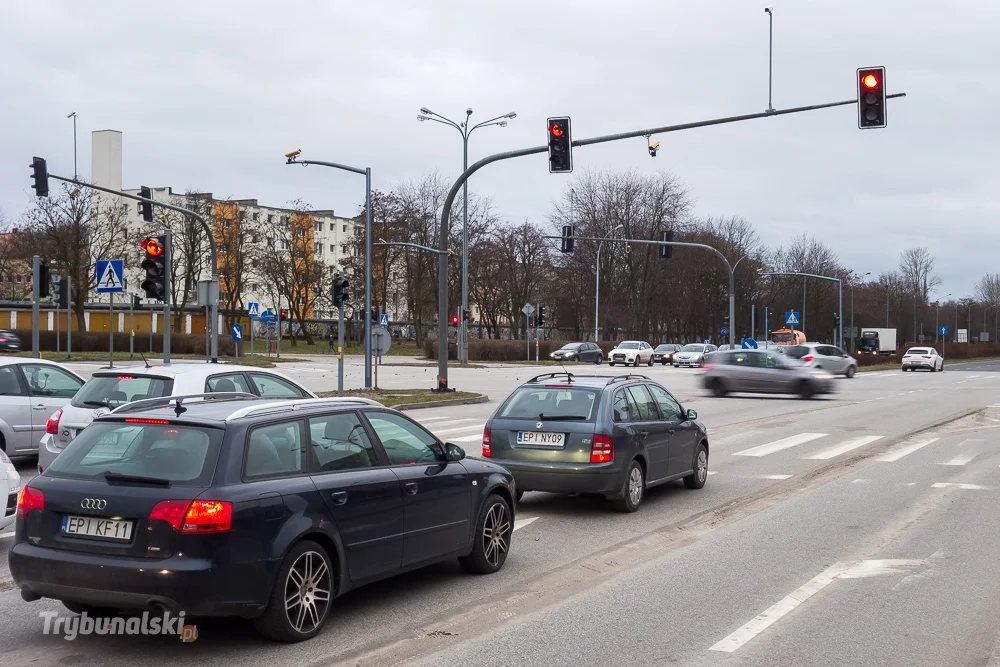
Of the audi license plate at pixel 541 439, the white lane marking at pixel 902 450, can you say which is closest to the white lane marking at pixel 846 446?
the white lane marking at pixel 902 450

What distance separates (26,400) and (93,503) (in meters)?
8.89

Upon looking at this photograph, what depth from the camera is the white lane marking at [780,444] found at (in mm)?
16700

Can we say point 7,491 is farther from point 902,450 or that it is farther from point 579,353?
point 579,353

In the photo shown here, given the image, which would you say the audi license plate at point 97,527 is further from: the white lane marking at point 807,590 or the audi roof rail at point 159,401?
the white lane marking at point 807,590

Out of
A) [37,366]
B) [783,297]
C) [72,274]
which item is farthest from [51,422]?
[783,297]

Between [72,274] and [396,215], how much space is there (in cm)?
2457

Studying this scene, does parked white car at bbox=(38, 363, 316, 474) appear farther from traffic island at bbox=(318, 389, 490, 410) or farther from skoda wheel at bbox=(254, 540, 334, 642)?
traffic island at bbox=(318, 389, 490, 410)

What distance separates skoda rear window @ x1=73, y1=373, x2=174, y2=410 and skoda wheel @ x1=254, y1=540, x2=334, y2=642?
589 cm

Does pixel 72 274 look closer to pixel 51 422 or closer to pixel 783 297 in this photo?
pixel 51 422

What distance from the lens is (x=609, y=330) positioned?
85625 mm

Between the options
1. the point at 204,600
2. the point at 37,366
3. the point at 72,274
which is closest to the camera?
the point at 204,600

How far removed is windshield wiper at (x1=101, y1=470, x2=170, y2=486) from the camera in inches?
225

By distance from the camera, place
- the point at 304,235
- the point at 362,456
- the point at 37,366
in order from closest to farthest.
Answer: the point at 362,456 < the point at 37,366 < the point at 304,235

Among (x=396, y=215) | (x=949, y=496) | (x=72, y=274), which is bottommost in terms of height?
(x=949, y=496)
